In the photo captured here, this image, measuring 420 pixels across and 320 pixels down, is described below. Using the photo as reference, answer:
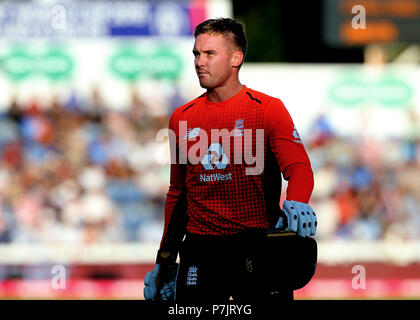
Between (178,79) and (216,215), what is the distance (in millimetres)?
8270

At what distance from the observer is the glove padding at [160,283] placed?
353 centimetres

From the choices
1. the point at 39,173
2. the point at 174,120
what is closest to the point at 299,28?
the point at 39,173

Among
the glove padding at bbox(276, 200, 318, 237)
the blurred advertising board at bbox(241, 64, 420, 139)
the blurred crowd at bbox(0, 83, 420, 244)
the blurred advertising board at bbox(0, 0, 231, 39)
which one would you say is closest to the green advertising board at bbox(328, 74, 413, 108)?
the blurred advertising board at bbox(241, 64, 420, 139)

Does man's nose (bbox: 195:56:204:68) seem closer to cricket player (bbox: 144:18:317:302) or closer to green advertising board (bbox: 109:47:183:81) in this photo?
cricket player (bbox: 144:18:317:302)

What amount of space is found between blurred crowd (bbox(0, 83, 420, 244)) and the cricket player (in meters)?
7.36

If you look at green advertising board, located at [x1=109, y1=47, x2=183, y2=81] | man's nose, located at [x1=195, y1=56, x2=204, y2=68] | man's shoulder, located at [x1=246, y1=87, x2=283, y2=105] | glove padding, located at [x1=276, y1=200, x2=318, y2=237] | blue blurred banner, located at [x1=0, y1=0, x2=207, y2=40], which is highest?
blue blurred banner, located at [x1=0, y1=0, x2=207, y2=40]

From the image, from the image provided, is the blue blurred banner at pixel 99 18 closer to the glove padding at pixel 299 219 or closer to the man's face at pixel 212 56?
the man's face at pixel 212 56

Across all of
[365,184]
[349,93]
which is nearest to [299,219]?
[365,184]

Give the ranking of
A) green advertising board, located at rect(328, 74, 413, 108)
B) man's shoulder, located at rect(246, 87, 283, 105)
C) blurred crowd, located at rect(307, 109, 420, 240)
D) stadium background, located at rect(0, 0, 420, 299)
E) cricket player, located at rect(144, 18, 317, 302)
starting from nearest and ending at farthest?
cricket player, located at rect(144, 18, 317, 302) → man's shoulder, located at rect(246, 87, 283, 105) → stadium background, located at rect(0, 0, 420, 299) → blurred crowd, located at rect(307, 109, 420, 240) → green advertising board, located at rect(328, 74, 413, 108)

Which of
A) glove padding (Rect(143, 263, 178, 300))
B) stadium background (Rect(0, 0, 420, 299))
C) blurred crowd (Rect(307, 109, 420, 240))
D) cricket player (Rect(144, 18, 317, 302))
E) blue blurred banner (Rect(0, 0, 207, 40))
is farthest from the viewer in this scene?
blue blurred banner (Rect(0, 0, 207, 40))

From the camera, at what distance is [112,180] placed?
1088 cm

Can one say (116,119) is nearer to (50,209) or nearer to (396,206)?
(50,209)

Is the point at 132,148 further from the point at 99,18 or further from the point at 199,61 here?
the point at 199,61

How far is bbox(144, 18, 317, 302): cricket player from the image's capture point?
→ 3248 mm
